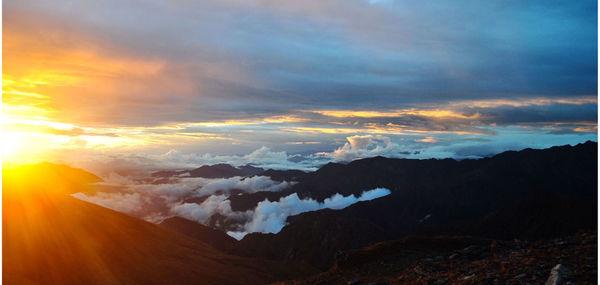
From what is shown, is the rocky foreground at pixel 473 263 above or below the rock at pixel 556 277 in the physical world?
below

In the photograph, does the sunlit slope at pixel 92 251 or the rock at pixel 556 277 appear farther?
the sunlit slope at pixel 92 251

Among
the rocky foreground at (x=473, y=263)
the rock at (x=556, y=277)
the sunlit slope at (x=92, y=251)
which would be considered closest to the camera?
the rock at (x=556, y=277)

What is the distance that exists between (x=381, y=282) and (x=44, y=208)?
305ft

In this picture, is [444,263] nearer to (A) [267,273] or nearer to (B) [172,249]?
(A) [267,273]

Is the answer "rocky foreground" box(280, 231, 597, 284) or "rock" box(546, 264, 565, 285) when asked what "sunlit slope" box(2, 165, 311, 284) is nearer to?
"rocky foreground" box(280, 231, 597, 284)

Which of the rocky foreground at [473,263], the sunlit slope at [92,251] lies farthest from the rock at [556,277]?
the sunlit slope at [92,251]

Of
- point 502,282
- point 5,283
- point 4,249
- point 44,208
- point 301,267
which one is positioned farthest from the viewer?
point 301,267

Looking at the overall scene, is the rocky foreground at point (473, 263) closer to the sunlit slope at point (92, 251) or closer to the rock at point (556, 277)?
the rock at point (556, 277)

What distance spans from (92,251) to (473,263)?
79418 millimetres

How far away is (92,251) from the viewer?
78.5m

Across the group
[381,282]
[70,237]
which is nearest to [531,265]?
[381,282]

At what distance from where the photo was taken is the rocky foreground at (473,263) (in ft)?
50.0

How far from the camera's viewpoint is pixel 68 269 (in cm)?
6831

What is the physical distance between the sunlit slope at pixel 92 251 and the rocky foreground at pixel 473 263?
53148 mm
